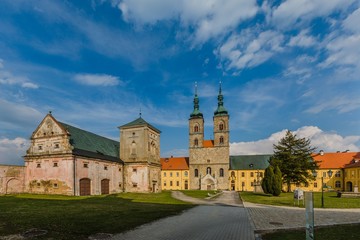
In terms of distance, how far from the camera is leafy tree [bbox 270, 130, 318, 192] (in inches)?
1865

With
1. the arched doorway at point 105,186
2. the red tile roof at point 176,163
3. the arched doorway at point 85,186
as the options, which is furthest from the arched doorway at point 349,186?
the arched doorway at point 85,186

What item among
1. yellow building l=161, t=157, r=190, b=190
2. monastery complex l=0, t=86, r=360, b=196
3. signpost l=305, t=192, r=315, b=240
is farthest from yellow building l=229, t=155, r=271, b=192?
signpost l=305, t=192, r=315, b=240

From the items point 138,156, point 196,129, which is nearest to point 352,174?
point 196,129

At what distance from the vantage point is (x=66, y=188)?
3262 centimetres

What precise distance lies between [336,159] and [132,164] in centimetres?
5455

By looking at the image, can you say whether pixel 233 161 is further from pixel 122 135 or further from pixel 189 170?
pixel 122 135

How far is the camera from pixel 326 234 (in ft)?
33.7

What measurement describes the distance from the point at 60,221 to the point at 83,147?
87.1ft

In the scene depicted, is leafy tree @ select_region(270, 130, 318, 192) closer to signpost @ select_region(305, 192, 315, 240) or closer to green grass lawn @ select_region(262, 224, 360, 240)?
green grass lawn @ select_region(262, 224, 360, 240)

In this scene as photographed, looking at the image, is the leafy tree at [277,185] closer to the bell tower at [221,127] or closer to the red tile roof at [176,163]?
the bell tower at [221,127]

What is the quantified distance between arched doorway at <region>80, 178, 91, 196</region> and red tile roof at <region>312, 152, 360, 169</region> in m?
56.3

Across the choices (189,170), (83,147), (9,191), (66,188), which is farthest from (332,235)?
(189,170)

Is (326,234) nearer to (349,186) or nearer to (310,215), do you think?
(310,215)

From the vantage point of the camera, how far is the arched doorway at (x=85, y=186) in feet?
113
